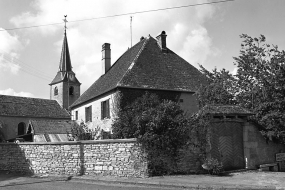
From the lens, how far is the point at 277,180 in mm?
11969

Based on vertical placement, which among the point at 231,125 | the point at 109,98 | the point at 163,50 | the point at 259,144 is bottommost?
the point at 259,144

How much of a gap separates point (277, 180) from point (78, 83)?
50.3 metres

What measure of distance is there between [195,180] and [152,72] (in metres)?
10.8

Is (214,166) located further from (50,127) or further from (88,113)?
(50,127)

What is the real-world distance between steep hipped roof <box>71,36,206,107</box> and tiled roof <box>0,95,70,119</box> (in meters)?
20.5

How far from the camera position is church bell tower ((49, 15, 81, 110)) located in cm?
Answer: 5557

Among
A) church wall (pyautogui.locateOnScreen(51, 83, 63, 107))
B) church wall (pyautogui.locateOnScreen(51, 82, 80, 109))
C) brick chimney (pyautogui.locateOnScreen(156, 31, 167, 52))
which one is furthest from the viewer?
church wall (pyautogui.locateOnScreen(51, 83, 63, 107))

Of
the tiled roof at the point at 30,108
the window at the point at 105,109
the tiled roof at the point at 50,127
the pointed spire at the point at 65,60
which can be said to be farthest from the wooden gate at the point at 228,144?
the pointed spire at the point at 65,60

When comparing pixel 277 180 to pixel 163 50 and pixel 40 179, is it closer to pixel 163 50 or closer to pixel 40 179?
pixel 40 179

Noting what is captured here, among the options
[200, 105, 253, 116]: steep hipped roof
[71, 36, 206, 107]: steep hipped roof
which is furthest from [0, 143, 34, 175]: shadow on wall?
[200, 105, 253, 116]: steep hipped roof

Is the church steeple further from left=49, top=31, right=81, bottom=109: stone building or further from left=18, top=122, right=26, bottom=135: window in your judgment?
left=18, top=122, right=26, bottom=135: window

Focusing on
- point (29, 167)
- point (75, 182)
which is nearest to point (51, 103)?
point (29, 167)

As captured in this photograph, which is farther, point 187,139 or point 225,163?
point 225,163

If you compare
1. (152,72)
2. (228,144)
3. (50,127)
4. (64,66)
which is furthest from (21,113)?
(228,144)
